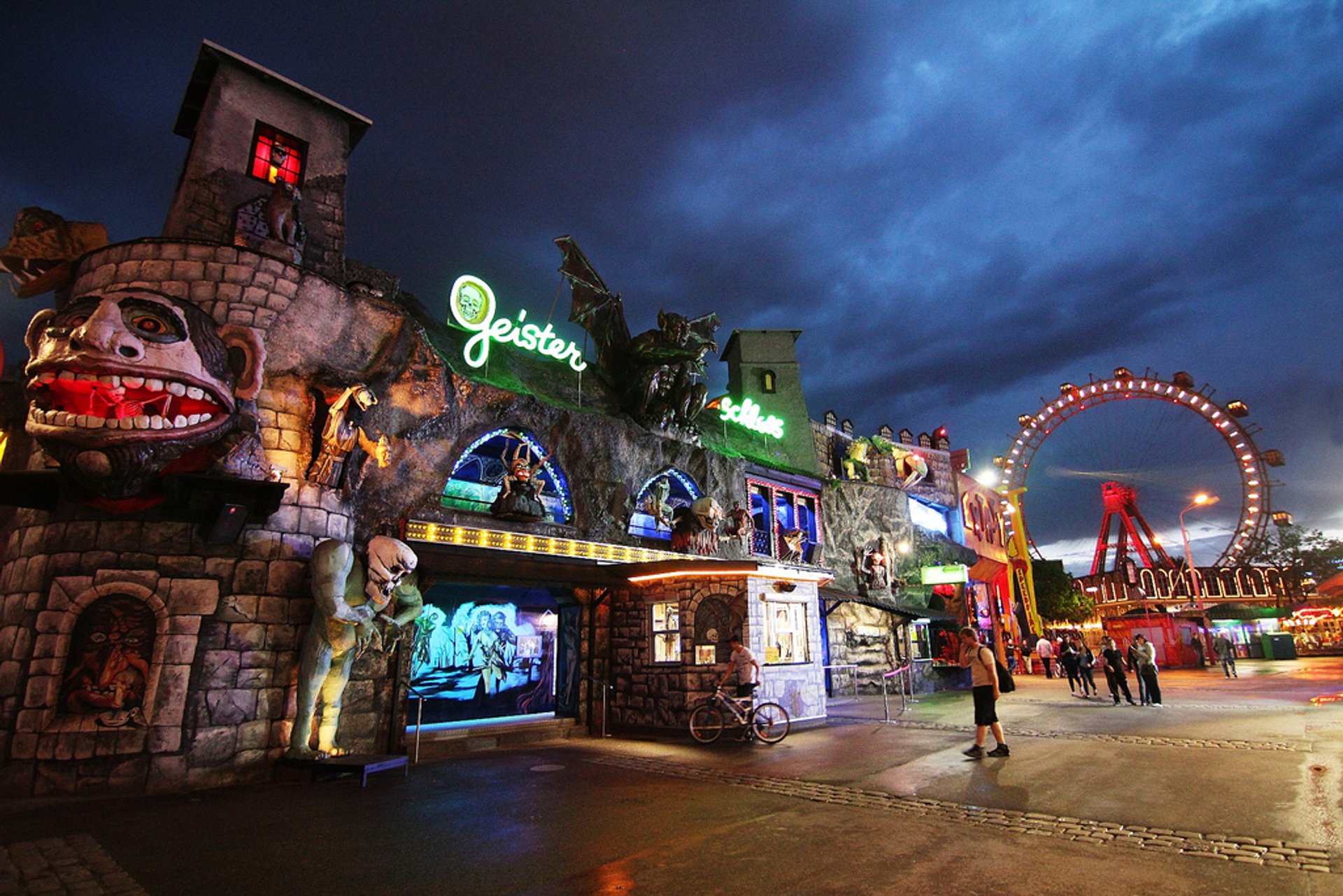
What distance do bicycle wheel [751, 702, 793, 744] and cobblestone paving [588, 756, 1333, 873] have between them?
3.58 metres

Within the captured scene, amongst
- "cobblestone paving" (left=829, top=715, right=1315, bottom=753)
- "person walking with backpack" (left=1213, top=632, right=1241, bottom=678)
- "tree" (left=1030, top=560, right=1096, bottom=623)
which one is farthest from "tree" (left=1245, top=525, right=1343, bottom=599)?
"cobblestone paving" (left=829, top=715, right=1315, bottom=753)

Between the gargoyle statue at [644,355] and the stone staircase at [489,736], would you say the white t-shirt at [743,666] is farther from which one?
the gargoyle statue at [644,355]

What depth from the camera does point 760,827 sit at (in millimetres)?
5879

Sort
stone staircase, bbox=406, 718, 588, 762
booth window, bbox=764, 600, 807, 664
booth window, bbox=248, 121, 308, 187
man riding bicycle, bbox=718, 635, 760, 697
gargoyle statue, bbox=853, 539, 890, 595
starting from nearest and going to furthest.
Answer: stone staircase, bbox=406, 718, 588, 762, man riding bicycle, bbox=718, 635, 760, 697, booth window, bbox=248, 121, 308, 187, booth window, bbox=764, 600, 807, 664, gargoyle statue, bbox=853, 539, 890, 595

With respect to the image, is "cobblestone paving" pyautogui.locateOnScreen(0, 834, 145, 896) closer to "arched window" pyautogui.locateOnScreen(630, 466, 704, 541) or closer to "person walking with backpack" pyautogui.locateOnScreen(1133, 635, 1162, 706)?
"arched window" pyautogui.locateOnScreen(630, 466, 704, 541)

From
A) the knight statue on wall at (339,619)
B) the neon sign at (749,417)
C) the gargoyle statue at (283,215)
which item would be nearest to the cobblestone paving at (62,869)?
the knight statue on wall at (339,619)

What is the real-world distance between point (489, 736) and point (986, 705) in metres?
8.62

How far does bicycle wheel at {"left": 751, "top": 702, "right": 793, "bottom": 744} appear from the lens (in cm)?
1138

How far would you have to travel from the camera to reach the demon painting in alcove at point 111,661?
26.0 ft

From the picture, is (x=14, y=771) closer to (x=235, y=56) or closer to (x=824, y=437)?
(x=235, y=56)

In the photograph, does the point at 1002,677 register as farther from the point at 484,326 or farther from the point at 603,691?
the point at 484,326

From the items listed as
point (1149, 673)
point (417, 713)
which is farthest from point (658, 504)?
point (1149, 673)

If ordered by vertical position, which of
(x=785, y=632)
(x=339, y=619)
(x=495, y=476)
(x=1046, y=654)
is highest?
(x=495, y=476)

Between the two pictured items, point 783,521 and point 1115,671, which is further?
point 783,521
